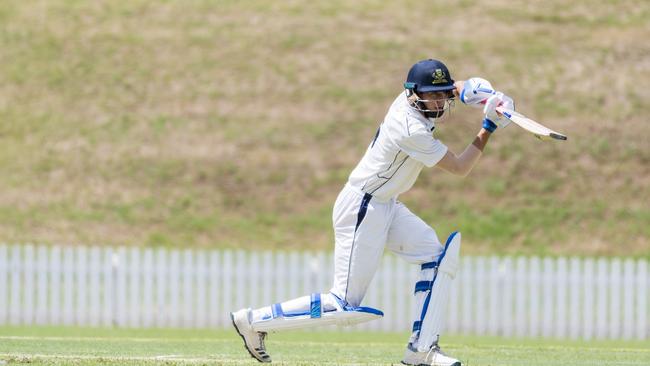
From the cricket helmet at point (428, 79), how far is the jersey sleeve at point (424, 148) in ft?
1.00

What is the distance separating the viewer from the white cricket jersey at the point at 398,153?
7.57 m

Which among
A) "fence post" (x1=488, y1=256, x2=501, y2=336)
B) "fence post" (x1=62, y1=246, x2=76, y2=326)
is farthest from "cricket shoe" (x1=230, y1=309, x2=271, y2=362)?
"fence post" (x1=62, y1=246, x2=76, y2=326)

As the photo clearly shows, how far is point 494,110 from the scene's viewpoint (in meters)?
7.71

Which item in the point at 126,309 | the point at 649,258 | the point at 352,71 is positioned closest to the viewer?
the point at 126,309

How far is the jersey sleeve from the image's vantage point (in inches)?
297

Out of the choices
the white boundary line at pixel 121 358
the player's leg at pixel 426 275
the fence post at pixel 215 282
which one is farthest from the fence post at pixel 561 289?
Answer: the player's leg at pixel 426 275

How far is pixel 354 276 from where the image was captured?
304 inches

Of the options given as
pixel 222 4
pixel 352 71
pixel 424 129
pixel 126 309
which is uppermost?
pixel 222 4

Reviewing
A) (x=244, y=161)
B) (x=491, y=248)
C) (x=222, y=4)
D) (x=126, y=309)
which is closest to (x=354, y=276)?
(x=126, y=309)

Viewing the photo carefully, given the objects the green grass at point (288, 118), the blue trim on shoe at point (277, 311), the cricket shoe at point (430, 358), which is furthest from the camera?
the green grass at point (288, 118)

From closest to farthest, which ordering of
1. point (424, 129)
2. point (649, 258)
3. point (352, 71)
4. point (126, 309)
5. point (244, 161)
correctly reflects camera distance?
point (424, 129) → point (126, 309) → point (649, 258) → point (244, 161) → point (352, 71)

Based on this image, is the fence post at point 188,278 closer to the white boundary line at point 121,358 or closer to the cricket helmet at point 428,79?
the white boundary line at point 121,358

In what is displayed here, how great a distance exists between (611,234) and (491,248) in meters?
2.17

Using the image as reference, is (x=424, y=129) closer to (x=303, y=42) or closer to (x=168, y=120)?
(x=168, y=120)
